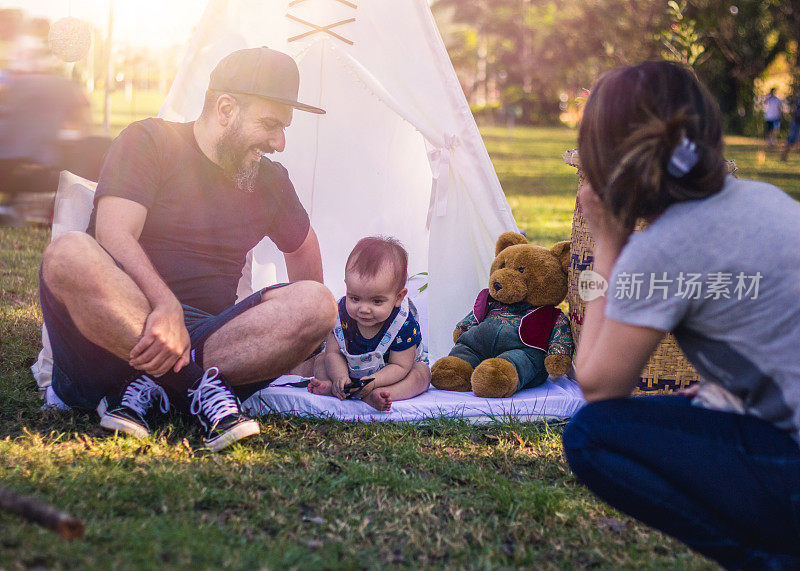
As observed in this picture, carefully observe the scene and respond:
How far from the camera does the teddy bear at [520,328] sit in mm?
3218

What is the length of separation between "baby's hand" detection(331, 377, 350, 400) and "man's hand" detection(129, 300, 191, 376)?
2.36ft

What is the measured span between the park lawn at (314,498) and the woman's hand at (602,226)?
80 centimetres

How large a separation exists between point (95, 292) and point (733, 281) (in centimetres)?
176

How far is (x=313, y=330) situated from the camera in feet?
8.67

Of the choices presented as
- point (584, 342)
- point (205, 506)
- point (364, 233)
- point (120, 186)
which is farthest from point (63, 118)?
point (584, 342)

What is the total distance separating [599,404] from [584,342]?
0.46ft

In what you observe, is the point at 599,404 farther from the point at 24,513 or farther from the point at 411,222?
the point at 411,222

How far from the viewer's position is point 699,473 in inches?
64.6

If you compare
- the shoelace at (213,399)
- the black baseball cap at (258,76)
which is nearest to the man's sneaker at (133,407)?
the shoelace at (213,399)

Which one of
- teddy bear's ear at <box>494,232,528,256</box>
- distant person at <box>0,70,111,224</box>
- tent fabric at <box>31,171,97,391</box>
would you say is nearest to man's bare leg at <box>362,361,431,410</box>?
teddy bear's ear at <box>494,232,528,256</box>

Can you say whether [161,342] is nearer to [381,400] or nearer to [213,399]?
[213,399]

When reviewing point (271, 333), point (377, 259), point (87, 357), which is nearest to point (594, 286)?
point (271, 333)

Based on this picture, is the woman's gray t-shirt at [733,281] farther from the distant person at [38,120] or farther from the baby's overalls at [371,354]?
the distant person at [38,120]

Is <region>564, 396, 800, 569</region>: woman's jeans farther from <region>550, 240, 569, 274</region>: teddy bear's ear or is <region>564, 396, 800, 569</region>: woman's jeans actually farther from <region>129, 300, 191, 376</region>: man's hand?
<region>550, 240, 569, 274</region>: teddy bear's ear
